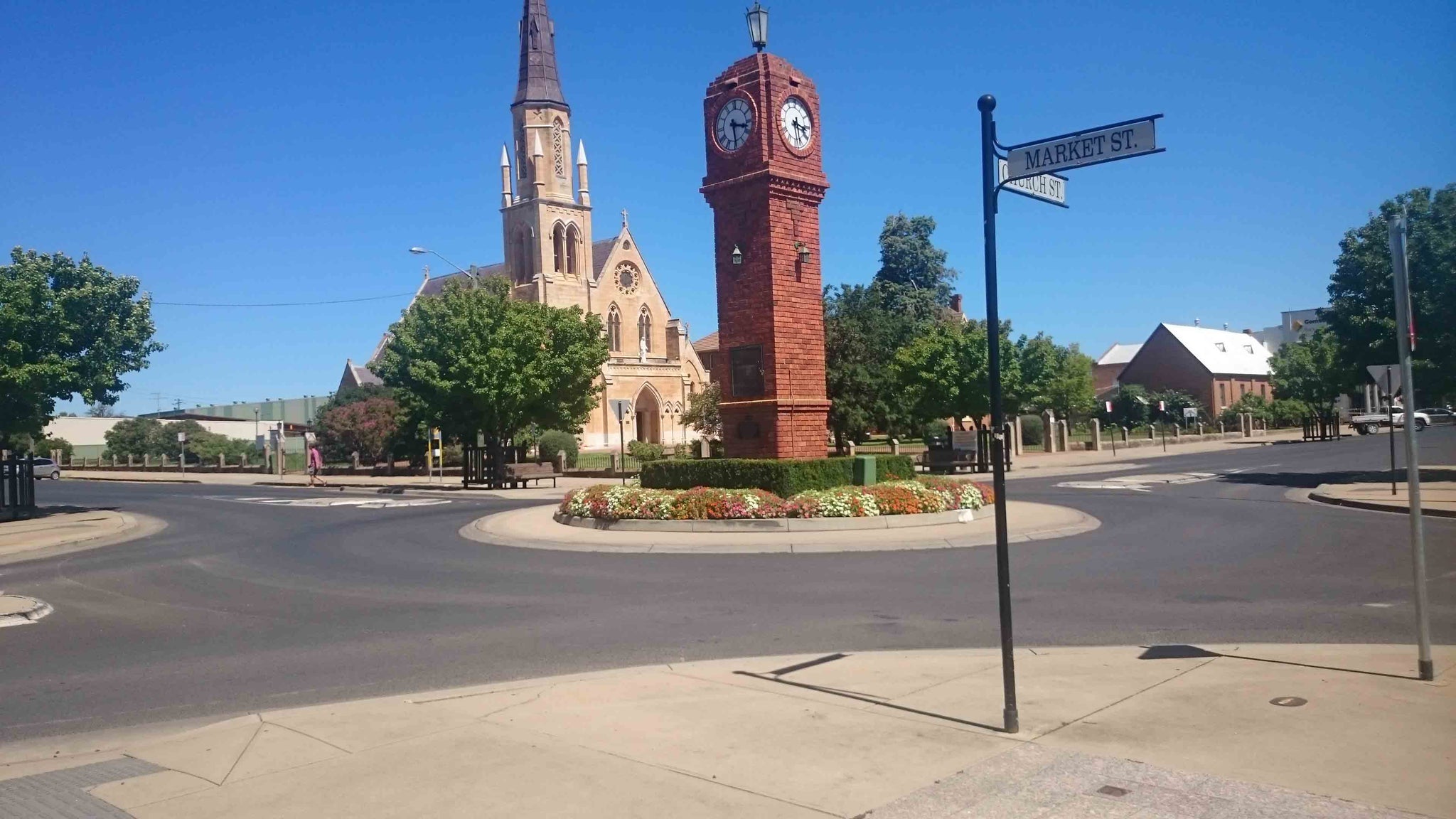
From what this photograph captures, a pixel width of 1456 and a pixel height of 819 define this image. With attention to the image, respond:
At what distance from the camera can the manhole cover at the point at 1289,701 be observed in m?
6.34

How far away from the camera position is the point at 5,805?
5.37 meters

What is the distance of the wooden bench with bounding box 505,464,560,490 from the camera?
35625mm

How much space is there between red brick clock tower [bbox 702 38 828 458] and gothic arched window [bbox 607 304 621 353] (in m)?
59.5

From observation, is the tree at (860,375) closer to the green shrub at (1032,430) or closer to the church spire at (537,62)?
the green shrub at (1032,430)

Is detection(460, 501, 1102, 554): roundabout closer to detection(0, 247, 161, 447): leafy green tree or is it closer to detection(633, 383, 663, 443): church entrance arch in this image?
detection(0, 247, 161, 447): leafy green tree

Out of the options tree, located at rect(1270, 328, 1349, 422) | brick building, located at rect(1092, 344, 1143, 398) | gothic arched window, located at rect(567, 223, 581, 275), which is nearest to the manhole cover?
tree, located at rect(1270, 328, 1349, 422)

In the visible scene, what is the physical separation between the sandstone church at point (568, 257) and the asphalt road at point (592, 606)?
5680cm

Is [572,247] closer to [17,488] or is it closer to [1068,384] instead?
[1068,384]

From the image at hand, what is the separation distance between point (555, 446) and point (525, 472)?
1284cm

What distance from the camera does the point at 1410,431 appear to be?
6566 mm

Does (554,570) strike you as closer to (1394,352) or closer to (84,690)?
(84,690)

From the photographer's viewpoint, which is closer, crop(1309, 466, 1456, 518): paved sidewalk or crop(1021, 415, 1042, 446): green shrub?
crop(1309, 466, 1456, 518): paved sidewalk

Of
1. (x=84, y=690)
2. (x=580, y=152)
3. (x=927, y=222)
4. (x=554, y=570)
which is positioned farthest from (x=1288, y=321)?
(x=84, y=690)

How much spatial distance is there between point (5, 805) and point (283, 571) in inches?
403
